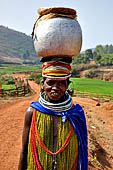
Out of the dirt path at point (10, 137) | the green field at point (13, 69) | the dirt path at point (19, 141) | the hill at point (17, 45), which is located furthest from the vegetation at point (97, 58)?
the hill at point (17, 45)

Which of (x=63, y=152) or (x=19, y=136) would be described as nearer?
(x=63, y=152)

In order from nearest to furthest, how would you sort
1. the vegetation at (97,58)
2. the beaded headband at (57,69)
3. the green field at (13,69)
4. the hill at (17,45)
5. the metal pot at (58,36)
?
the metal pot at (58,36)
the beaded headband at (57,69)
the vegetation at (97,58)
the green field at (13,69)
the hill at (17,45)

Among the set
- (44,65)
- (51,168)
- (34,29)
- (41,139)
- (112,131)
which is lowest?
(112,131)

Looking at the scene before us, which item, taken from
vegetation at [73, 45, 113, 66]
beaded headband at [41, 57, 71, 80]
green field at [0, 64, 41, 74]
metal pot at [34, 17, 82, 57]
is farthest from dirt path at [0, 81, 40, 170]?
vegetation at [73, 45, 113, 66]

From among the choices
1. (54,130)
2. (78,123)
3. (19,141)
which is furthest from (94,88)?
(54,130)

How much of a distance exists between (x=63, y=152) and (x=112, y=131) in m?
7.70

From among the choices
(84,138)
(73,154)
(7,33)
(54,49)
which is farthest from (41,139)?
(7,33)

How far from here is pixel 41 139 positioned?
5.16 ft

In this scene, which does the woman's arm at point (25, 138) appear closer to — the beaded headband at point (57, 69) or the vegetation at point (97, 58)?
the beaded headband at point (57, 69)

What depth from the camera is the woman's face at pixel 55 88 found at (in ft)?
5.18

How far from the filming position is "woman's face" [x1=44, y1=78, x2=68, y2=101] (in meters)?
1.58

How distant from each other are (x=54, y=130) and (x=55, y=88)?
1.39 ft

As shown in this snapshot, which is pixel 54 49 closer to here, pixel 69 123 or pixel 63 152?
pixel 69 123

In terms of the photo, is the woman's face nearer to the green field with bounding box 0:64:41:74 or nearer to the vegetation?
the green field with bounding box 0:64:41:74
